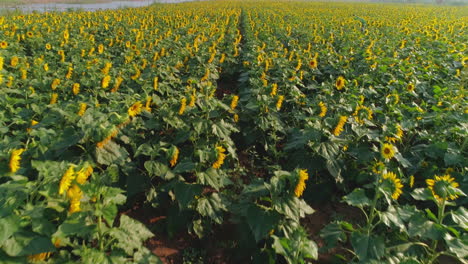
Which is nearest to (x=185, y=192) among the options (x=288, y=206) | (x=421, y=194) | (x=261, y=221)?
(x=261, y=221)

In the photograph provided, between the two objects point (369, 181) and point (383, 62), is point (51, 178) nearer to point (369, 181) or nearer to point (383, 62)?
point (369, 181)

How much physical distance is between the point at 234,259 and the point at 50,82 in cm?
370

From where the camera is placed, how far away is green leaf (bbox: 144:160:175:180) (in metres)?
2.58

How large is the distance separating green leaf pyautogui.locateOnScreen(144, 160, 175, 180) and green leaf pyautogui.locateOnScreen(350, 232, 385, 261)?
61.5 inches

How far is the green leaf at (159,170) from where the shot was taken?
8.47 ft

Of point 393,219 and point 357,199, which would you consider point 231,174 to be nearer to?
point 357,199

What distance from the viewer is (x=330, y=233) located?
7.06 feet

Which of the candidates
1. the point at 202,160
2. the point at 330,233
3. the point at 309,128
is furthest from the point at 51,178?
the point at 309,128

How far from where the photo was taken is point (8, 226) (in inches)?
55.3

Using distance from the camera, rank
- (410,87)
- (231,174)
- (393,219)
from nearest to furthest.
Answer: (393,219) → (231,174) → (410,87)

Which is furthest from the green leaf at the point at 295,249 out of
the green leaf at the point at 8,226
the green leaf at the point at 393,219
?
the green leaf at the point at 8,226

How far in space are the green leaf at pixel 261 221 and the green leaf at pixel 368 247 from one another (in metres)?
0.55

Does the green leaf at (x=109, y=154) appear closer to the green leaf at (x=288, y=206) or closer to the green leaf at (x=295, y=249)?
the green leaf at (x=288, y=206)

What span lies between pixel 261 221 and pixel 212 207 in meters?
0.73
